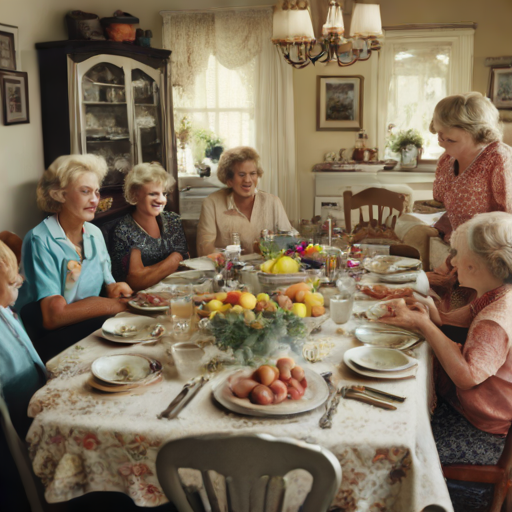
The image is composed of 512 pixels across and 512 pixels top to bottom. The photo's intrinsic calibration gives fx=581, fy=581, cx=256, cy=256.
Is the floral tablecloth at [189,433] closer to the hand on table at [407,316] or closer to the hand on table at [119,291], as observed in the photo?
the hand on table at [407,316]

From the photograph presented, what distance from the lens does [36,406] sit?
1.28 metres

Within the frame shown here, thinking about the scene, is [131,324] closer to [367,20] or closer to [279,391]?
[279,391]

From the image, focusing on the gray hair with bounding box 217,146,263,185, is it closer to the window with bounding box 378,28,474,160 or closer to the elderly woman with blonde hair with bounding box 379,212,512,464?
the elderly woman with blonde hair with bounding box 379,212,512,464

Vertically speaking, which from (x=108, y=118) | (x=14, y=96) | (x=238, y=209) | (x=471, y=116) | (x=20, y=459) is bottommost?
(x=20, y=459)

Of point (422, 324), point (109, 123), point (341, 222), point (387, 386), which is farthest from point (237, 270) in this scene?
point (341, 222)

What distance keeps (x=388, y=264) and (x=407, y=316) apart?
84 centimetres

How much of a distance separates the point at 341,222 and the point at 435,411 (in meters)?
3.92

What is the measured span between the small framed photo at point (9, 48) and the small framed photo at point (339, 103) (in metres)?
2.76

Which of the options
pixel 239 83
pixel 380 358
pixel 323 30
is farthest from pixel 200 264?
pixel 239 83

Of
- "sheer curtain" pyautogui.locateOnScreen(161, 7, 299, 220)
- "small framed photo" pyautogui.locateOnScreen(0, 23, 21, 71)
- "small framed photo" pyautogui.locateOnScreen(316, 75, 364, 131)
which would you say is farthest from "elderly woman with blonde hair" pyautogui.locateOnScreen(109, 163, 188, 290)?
"small framed photo" pyautogui.locateOnScreen(316, 75, 364, 131)

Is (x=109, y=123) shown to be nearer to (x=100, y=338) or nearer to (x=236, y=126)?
(x=236, y=126)

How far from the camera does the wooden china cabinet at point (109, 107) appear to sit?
4.33 metres

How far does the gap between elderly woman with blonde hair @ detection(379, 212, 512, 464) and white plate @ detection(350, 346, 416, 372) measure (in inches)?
4.5

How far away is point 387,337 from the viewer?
1.68 m
